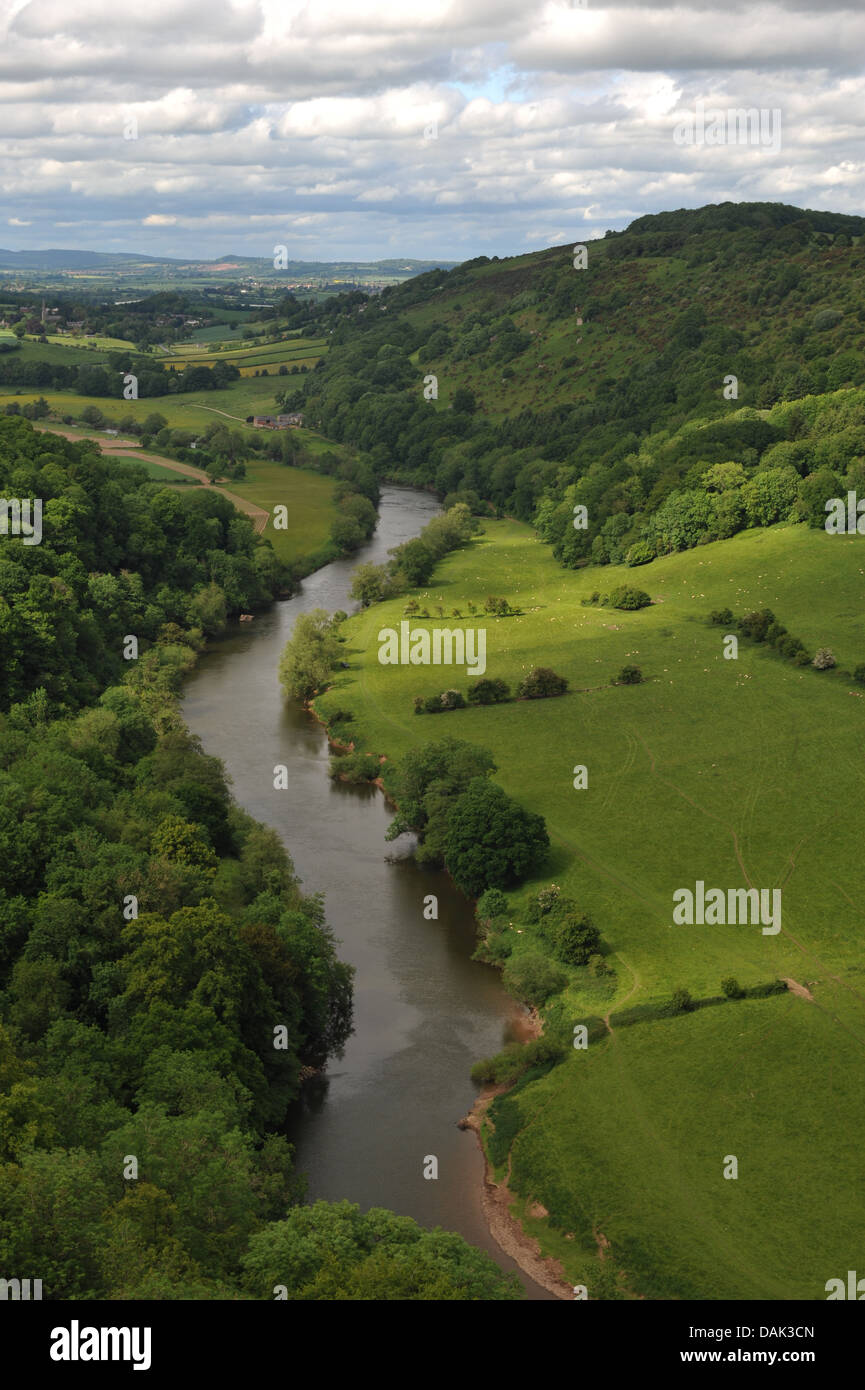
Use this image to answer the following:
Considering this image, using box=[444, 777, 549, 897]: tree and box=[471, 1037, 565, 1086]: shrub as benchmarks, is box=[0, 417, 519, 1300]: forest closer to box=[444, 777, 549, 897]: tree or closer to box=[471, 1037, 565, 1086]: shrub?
box=[471, 1037, 565, 1086]: shrub

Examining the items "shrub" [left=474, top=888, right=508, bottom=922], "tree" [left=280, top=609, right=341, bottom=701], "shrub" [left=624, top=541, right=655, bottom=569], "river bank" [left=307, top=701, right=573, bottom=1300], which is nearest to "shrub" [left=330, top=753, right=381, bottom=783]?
"tree" [left=280, top=609, right=341, bottom=701]

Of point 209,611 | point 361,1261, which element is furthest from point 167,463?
point 361,1261

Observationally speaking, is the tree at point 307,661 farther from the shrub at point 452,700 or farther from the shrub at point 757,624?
the shrub at point 757,624

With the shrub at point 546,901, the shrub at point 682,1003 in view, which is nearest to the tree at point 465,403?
the shrub at point 546,901

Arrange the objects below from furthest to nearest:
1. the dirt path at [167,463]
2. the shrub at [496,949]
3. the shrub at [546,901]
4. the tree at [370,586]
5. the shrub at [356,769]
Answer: the dirt path at [167,463]
the tree at [370,586]
the shrub at [356,769]
the shrub at [546,901]
the shrub at [496,949]

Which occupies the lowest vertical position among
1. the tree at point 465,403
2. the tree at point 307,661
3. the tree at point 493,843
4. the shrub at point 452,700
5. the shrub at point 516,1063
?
the shrub at point 516,1063
